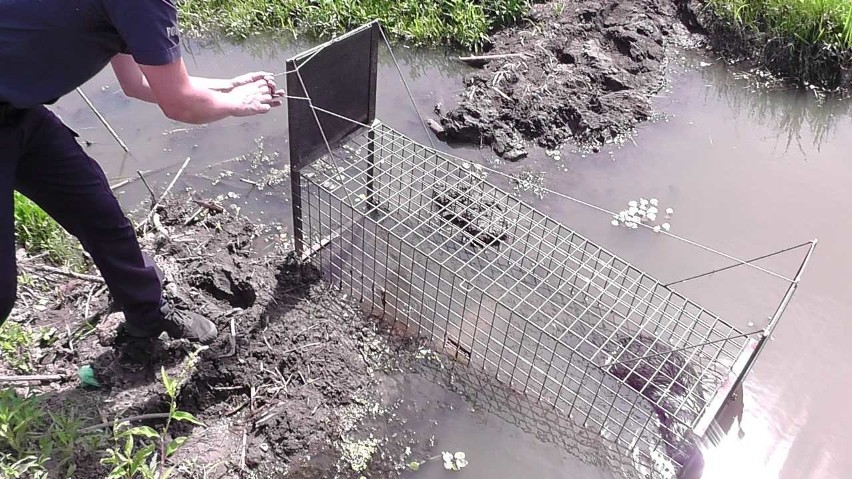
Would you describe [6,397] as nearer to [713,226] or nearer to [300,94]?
[300,94]

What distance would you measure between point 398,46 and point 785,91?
2873mm

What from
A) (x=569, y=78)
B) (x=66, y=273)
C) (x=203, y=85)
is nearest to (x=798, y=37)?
(x=569, y=78)

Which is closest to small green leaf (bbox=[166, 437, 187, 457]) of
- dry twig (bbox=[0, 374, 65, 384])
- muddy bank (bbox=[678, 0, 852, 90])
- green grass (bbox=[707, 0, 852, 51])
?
dry twig (bbox=[0, 374, 65, 384])

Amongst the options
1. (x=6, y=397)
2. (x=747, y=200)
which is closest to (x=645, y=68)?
(x=747, y=200)

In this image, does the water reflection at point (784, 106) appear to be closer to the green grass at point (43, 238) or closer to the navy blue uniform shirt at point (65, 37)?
the navy blue uniform shirt at point (65, 37)

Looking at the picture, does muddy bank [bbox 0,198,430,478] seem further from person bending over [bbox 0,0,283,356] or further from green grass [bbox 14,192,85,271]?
person bending over [bbox 0,0,283,356]

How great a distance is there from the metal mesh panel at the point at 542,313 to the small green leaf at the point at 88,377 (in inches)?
40.9

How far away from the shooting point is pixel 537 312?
2.92 metres

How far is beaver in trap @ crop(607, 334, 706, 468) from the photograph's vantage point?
2.37 m

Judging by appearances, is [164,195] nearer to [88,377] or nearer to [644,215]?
[88,377]

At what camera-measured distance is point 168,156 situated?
12.4 ft

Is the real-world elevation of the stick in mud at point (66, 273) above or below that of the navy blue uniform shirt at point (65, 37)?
below

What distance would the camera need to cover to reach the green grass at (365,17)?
4957 mm

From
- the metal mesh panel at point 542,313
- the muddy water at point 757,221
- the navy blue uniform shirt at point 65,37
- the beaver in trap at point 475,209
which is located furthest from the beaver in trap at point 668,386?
the navy blue uniform shirt at point 65,37
